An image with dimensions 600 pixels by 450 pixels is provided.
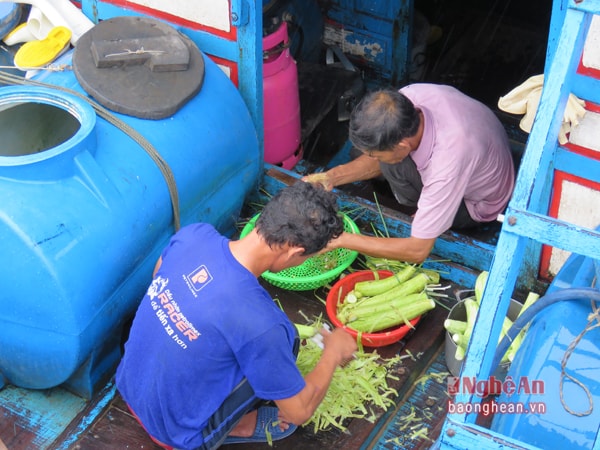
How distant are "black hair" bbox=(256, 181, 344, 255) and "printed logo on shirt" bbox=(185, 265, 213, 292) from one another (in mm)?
257

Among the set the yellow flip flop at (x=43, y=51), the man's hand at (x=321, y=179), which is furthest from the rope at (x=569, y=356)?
the yellow flip flop at (x=43, y=51)

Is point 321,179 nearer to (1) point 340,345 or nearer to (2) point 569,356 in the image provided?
(1) point 340,345

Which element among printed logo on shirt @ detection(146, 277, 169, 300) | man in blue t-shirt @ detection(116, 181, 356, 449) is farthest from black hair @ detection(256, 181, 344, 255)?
printed logo on shirt @ detection(146, 277, 169, 300)

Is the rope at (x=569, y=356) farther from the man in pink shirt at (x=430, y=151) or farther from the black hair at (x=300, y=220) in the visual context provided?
the man in pink shirt at (x=430, y=151)

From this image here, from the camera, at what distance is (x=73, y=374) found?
12.0 ft

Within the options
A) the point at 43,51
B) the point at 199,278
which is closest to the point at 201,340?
the point at 199,278

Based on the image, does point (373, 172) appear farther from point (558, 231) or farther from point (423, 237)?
point (558, 231)

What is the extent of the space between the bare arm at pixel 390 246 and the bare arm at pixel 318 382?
66 cm

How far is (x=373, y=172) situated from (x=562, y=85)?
2.05 meters

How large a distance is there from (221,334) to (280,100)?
8.47ft

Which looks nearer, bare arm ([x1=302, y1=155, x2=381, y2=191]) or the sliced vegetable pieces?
the sliced vegetable pieces

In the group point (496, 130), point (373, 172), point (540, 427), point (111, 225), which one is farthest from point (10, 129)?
point (540, 427)

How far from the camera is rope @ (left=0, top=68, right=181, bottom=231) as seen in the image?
3713mm

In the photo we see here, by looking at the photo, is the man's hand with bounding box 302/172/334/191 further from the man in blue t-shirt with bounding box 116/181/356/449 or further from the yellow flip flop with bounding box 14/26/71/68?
the yellow flip flop with bounding box 14/26/71/68
